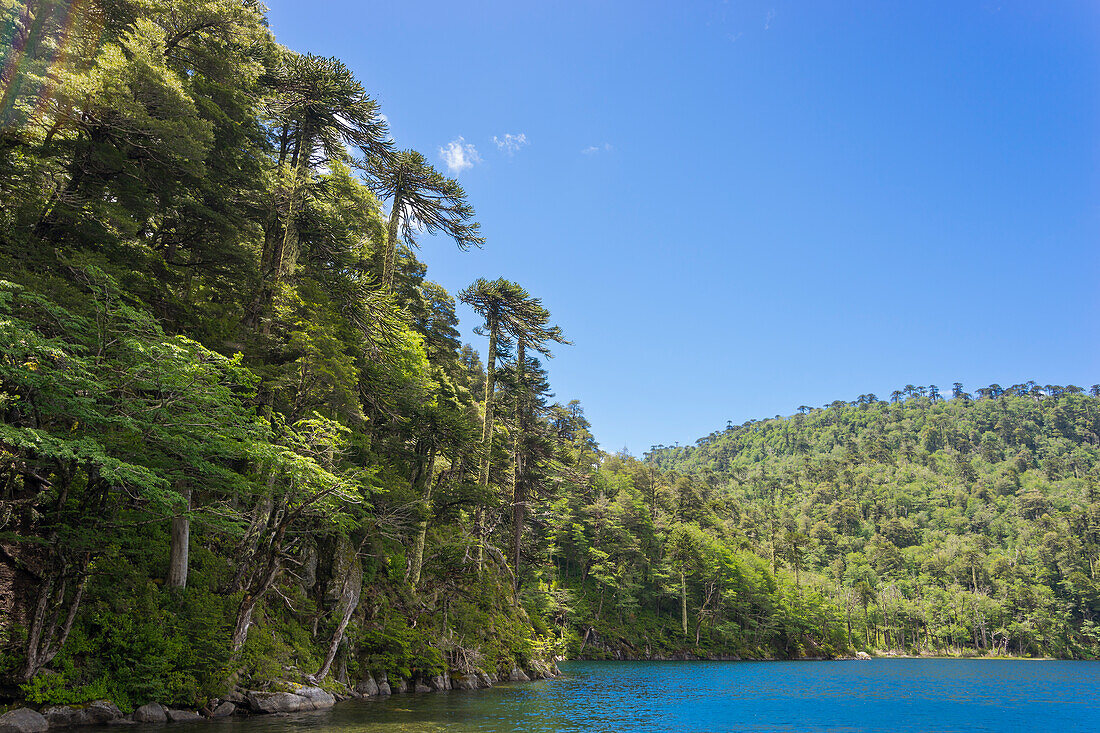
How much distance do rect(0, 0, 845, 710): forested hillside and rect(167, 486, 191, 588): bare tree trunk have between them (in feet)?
0.27

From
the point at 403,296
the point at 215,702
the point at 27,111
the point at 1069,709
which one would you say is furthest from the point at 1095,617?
the point at 27,111

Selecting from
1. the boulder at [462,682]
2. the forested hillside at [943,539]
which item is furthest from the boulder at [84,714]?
the forested hillside at [943,539]

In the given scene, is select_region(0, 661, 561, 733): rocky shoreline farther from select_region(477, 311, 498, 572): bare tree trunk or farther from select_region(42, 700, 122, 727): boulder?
select_region(477, 311, 498, 572): bare tree trunk

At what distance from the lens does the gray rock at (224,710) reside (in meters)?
14.2

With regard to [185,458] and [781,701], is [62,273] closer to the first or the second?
[185,458]

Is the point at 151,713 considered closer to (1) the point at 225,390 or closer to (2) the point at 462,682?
(1) the point at 225,390

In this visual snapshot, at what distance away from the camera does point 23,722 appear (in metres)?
10.5

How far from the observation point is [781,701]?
86.6ft

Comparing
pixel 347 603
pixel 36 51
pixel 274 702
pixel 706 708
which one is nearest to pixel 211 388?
pixel 274 702

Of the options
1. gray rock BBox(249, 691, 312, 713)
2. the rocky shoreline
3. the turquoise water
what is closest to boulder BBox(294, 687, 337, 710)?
the rocky shoreline

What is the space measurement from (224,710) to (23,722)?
471cm

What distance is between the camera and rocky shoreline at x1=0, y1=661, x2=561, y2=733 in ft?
35.7

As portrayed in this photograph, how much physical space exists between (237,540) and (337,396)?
18.6ft

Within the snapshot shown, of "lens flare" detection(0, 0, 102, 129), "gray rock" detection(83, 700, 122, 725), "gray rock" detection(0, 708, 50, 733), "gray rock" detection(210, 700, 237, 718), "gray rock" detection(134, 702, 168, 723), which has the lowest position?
"gray rock" detection(210, 700, 237, 718)
